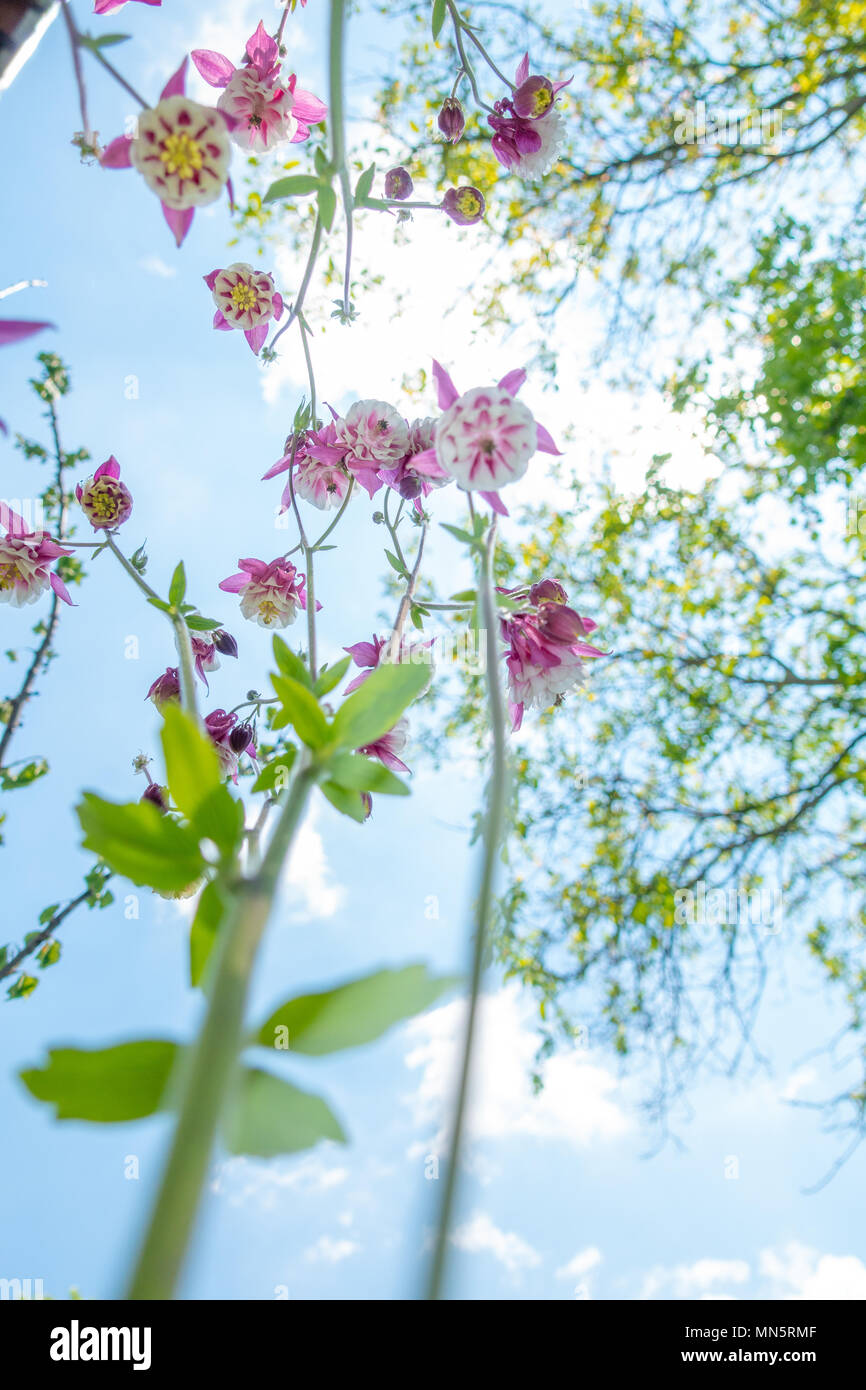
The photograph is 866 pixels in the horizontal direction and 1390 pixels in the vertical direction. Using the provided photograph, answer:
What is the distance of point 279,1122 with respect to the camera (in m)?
0.25

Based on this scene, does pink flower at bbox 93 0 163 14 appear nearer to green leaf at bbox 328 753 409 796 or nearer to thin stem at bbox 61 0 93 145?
thin stem at bbox 61 0 93 145

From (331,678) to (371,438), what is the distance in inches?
17.8

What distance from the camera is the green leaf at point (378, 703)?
38cm

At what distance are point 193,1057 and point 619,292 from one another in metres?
4.08

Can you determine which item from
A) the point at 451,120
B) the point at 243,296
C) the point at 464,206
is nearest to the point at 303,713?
the point at 243,296

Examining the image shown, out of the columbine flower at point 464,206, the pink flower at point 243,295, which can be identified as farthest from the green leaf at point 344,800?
the columbine flower at point 464,206

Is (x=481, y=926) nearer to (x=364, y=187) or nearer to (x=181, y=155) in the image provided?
(x=181, y=155)

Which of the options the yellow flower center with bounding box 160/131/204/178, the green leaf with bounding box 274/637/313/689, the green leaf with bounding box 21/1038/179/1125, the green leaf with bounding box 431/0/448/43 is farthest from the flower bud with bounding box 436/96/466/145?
the green leaf with bounding box 21/1038/179/1125

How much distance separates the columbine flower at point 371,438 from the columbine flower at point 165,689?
300mm

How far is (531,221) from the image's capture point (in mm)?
3568

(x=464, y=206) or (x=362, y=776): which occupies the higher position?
(x=464, y=206)

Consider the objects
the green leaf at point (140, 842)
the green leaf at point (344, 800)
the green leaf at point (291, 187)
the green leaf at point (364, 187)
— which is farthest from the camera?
the green leaf at point (364, 187)

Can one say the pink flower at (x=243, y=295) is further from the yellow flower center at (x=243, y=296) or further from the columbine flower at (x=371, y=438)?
the columbine flower at (x=371, y=438)
